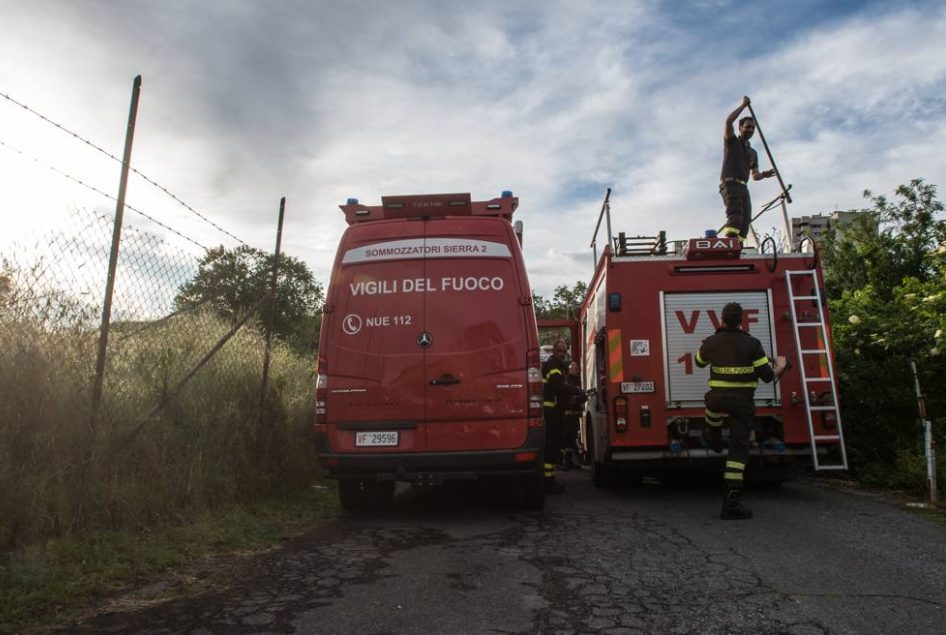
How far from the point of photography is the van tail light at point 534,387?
6133 millimetres

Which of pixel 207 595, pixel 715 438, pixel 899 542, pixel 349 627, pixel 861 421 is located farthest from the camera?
pixel 861 421

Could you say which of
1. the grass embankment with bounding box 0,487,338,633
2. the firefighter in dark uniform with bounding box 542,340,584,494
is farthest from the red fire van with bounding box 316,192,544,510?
the firefighter in dark uniform with bounding box 542,340,584,494

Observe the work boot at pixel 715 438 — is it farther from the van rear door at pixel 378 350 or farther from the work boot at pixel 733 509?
the van rear door at pixel 378 350

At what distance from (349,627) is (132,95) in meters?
4.33

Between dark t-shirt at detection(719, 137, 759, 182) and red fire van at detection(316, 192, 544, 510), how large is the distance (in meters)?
4.46

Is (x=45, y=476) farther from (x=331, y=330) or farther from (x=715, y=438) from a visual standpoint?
(x=715, y=438)

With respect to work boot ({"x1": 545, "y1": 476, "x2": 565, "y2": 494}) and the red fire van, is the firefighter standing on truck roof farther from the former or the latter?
the red fire van

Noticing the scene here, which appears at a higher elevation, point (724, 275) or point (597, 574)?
point (724, 275)

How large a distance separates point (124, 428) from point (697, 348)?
5.50 metres

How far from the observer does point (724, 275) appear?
307 inches

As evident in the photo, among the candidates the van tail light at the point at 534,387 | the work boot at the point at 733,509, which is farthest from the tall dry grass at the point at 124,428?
the work boot at the point at 733,509

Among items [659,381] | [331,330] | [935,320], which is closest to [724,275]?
[659,381]

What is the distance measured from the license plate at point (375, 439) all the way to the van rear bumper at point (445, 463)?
0.07 m

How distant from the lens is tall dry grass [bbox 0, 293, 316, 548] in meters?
4.70
